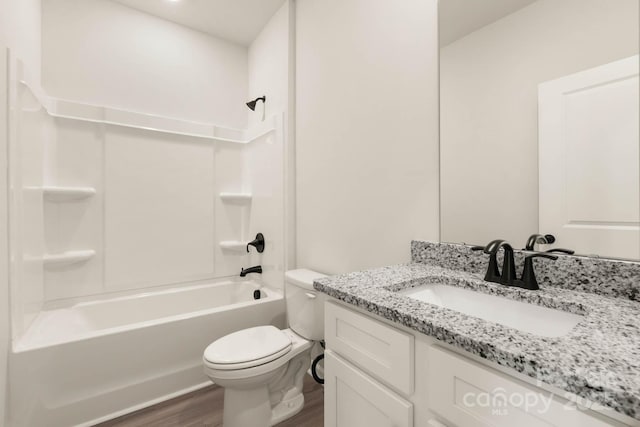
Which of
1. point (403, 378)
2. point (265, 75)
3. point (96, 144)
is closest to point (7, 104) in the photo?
point (96, 144)

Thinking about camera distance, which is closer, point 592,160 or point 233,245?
point 592,160

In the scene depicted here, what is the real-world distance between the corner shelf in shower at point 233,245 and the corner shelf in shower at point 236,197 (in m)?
0.39

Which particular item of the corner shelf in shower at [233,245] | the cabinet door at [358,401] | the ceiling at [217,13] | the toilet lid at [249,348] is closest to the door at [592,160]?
the cabinet door at [358,401]

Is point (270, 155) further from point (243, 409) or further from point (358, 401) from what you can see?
point (358, 401)

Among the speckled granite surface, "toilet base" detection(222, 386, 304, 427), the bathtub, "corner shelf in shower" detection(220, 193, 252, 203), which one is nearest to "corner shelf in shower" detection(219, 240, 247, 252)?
"corner shelf in shower" detection(220, 193, 252, 203)

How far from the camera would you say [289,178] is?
7.23 feet

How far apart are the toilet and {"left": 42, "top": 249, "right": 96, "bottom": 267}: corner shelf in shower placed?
1.32m

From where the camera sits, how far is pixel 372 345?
2.72 ft

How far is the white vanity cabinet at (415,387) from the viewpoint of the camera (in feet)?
1.66

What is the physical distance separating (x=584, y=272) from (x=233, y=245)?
243cm

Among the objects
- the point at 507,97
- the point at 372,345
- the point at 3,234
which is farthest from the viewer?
the point at 3,234

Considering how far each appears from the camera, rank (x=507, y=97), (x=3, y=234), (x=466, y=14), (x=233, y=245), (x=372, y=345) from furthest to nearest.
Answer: (x=233, y=245) → (x=3, y=234) → (x=466, y=14) → (x=507, y=97) → (x=372, y=345)

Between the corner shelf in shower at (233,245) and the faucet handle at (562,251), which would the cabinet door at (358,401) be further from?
the corner shelf in shower at (233,245)

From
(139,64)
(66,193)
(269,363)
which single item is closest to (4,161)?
(66,193)
